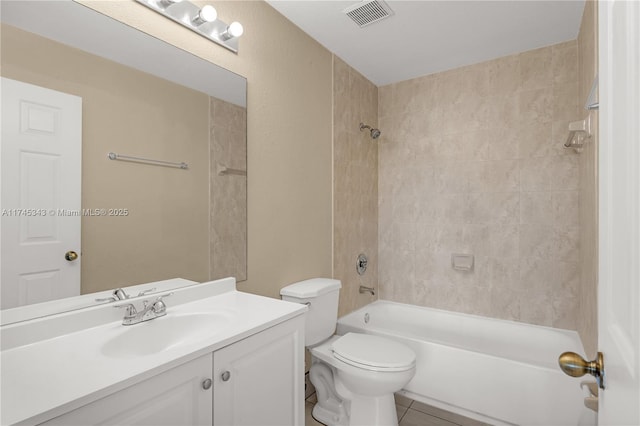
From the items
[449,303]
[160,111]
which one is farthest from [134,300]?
[449,303]

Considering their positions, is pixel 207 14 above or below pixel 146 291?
above

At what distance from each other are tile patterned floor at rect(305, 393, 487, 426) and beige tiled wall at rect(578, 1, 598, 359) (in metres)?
0.83

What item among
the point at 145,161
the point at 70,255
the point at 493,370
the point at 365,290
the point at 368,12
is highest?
the point at 368,12

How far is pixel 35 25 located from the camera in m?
1.09

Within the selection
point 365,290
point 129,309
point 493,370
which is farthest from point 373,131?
point 129,309

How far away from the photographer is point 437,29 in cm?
221

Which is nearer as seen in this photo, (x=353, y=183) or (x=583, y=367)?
(x=583, y=367)

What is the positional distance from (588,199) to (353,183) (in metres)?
1.56

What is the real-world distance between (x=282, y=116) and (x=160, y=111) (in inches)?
32.1

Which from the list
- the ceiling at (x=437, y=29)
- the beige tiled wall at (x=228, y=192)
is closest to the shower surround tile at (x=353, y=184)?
the ceiling at (x=437, y=29)

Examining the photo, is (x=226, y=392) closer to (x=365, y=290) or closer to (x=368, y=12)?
(x=365, y=290)

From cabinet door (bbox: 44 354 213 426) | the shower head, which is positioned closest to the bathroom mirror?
cabinet door (bbox: 44 354 213 426)

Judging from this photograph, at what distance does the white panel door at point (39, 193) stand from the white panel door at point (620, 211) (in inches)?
58.1

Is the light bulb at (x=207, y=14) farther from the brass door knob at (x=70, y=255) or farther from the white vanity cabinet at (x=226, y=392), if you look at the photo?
the white vanity cabinet at (x=226, y=392)
